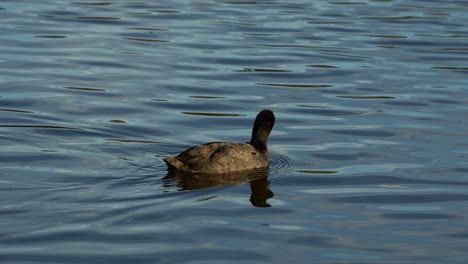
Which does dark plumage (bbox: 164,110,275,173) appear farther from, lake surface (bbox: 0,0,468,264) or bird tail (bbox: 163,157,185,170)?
lake surface (bbox: 0,0,468,264)

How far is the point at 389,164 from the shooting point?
14000 mm

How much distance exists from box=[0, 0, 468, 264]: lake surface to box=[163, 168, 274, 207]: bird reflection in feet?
0.14

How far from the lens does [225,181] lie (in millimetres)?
12922

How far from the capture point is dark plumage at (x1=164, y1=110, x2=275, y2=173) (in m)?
13.0

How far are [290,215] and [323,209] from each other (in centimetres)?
47

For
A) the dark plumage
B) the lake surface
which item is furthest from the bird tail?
the lake surface

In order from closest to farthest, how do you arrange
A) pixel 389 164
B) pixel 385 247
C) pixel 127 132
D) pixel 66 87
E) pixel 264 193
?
pixel 385 247, pixel 264 193, pixel 389 164, pixel 127 132, pixel 66 87

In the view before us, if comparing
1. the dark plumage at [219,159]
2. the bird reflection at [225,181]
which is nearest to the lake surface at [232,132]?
the bird reflection at [225,181]

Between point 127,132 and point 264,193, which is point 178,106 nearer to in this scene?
point 127,132

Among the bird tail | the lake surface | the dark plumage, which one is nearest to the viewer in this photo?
the lake surface

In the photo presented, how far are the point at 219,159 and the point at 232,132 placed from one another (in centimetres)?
273

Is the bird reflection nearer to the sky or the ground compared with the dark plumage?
nearer to the ground

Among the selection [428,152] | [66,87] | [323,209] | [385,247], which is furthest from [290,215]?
[66,87]

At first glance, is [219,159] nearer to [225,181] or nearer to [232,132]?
[225,181]
